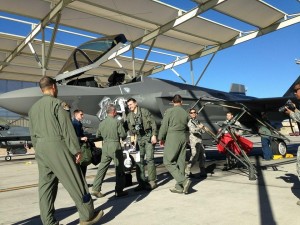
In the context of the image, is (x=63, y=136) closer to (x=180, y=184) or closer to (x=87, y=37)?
(x=180, y=184)

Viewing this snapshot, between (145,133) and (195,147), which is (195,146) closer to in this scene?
(195,147)

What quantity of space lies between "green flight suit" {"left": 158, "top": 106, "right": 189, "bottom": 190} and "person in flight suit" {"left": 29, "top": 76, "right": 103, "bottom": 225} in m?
2.11

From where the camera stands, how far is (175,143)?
541 cm

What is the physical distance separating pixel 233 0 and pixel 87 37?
9657 millimetres

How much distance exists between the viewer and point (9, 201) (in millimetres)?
5355

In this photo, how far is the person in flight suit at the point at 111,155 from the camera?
5246 millimetres

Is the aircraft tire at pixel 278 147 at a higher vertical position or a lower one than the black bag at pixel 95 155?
lower

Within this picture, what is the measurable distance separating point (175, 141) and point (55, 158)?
258 centimetres

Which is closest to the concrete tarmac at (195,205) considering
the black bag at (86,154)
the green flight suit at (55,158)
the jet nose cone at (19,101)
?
the green flight suit at (55,158)

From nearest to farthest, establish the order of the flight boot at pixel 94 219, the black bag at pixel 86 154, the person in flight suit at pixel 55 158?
the person in flight suit at pixel 55 158 < the flight boot at pixel 94 219 < the black bag at pixel 86 154

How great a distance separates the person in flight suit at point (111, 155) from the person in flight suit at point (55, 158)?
5.62ft

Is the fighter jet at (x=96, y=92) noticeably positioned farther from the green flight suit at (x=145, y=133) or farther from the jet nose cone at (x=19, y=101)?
the green flight suit at (x=145, y=133)

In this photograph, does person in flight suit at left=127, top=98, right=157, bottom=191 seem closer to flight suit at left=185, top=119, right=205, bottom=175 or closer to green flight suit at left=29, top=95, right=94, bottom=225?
flight suit at left=185, top=119, right=205, bottom=175

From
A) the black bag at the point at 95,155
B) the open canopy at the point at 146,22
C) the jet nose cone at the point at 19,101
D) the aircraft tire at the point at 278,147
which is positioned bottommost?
the aircraft tire at the point at 278,147
